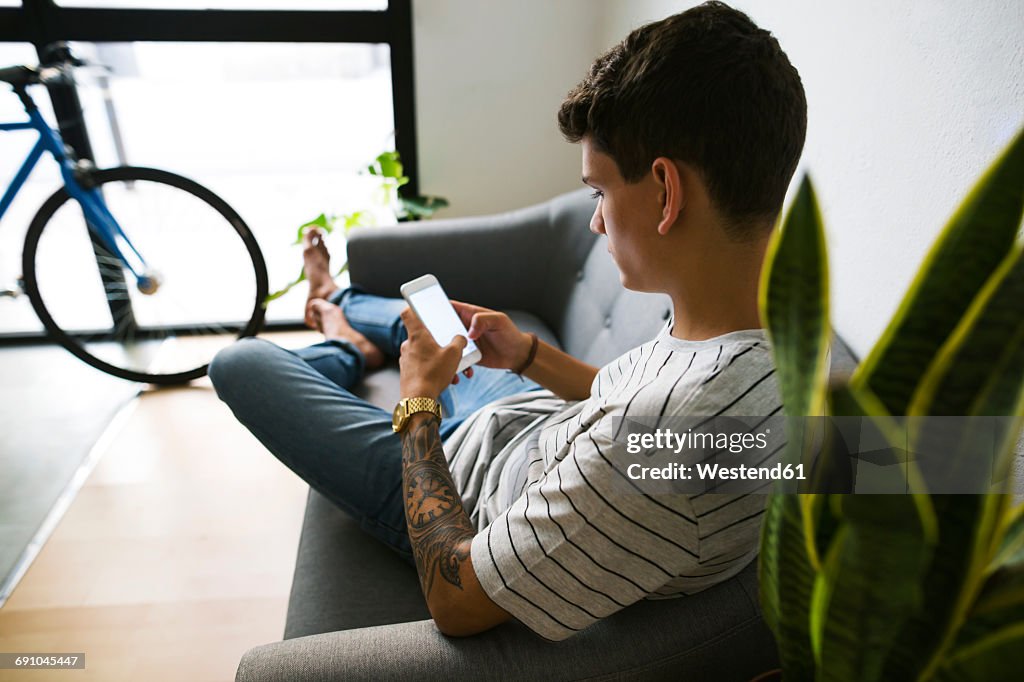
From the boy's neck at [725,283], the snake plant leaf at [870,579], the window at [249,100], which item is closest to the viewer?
the snake plant leaf at [870,579]

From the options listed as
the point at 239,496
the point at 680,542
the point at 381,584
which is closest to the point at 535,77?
the point at 239,496

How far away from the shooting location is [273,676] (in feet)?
2.37

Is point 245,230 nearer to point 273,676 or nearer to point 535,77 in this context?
point 535,77

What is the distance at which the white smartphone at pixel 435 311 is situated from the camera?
1.28 metres

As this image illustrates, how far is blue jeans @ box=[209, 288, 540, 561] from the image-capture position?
3.63ft

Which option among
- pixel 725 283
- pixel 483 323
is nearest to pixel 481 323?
pixel 483 323

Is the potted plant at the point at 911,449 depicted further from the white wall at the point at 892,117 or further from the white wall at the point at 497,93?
the white wall at the point at 497,93

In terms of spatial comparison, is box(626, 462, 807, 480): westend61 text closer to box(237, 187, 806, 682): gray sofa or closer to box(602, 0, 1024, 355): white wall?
box(237, 187, 806, 682): gray sofa

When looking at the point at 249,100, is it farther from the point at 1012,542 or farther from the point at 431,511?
the point at 1012,542

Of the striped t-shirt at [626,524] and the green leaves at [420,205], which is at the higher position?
the striped t-shirt at [626,524]

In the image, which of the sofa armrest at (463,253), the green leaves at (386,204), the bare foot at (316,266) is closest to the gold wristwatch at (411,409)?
the sofa armrest at (463,253)

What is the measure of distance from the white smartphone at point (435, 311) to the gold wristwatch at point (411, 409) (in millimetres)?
220

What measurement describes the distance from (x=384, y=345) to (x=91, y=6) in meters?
1.48

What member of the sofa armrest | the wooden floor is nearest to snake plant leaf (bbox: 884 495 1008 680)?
the wooden floor
